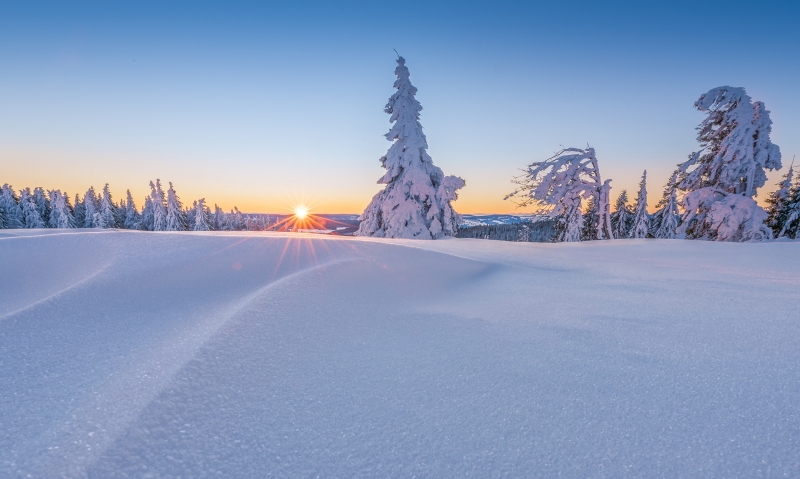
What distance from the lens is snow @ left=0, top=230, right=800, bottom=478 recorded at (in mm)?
1088

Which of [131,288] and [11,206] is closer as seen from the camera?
[131,288]

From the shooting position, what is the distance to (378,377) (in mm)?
1604

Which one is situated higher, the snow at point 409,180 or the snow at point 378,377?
the snow at point 409,180

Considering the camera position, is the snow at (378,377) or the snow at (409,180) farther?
the snow at (409,180)

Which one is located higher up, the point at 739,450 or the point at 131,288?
the point at 131,288

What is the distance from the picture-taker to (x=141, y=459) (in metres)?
1.05

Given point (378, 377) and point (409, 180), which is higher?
point (409, 180)

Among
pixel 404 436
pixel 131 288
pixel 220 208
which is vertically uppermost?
pixel 220 208

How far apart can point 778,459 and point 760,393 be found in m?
0.47

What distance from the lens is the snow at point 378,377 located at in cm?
109

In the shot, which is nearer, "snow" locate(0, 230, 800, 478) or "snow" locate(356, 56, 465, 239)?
"snow" locate(0, 230, 800, 478)

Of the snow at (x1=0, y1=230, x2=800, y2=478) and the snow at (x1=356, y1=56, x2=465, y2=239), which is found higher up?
the snow at (x1=356, y1=56, x2=465, y2=239)

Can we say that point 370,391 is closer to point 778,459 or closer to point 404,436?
point 404,436

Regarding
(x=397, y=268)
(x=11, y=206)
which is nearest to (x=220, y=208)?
(x=11, y=206)
